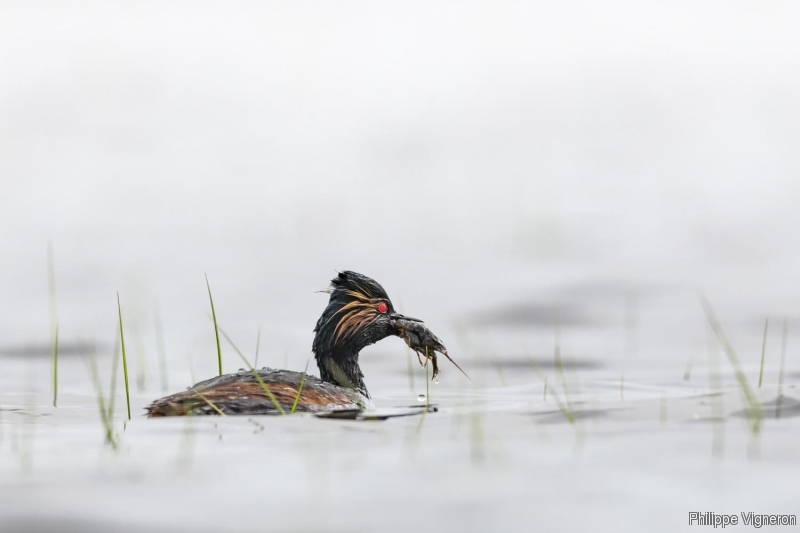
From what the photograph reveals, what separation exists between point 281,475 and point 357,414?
3.33m

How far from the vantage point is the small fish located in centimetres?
1082

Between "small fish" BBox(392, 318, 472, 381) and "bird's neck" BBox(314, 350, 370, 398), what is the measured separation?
0.59 meters

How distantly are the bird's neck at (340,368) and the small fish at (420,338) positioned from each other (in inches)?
23.3

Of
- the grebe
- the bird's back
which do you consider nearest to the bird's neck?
→ the grebe

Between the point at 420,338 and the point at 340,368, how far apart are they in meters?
0.88

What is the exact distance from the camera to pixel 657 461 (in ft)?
22.6

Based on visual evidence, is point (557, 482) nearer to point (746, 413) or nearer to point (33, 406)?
point (746, 413)

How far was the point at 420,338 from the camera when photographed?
10875 mm

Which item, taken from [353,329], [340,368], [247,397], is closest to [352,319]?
[353,329]

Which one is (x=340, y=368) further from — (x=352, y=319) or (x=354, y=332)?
(x=352, y=319)

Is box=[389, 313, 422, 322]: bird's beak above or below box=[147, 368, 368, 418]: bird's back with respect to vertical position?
above

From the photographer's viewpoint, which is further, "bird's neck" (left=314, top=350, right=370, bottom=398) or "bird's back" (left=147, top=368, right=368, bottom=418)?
"bird's neck" (left=314, top=350, right=370, bottom=398)

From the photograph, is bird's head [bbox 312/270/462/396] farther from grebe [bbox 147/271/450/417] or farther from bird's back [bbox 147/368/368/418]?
bird's back [bbox 147/368/368/418]

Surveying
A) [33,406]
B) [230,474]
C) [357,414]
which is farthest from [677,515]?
[33,406]
